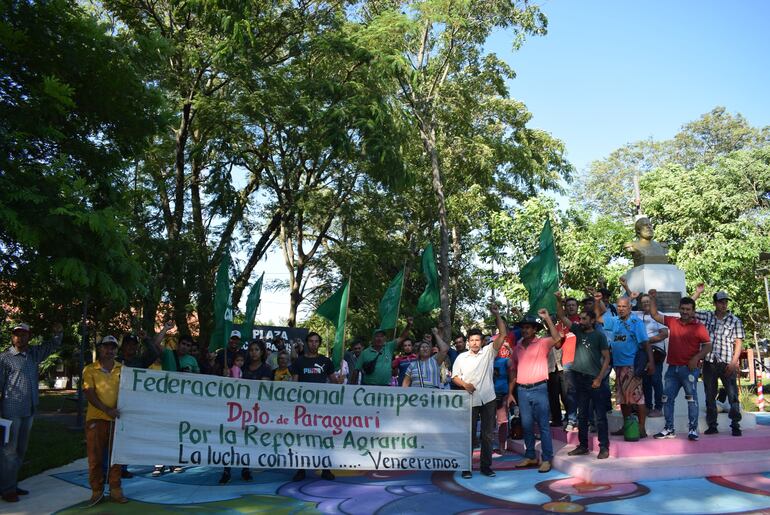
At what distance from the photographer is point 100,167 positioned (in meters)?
9.56

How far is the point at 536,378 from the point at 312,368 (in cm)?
272

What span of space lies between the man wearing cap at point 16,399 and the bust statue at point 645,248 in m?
8.97

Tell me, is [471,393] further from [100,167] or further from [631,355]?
[100,167]

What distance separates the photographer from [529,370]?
26.2 feet

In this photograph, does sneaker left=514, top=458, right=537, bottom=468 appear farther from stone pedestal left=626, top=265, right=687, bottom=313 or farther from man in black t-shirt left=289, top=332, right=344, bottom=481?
stone pedestal left=626, top=265, right=687, bottom=313

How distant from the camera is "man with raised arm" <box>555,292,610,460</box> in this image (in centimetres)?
789

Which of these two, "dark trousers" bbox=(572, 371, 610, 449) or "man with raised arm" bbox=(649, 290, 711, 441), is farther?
"man with raised arm" bbox=(649, 290, 711, 441)

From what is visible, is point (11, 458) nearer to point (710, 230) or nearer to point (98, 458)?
point (98, 458)

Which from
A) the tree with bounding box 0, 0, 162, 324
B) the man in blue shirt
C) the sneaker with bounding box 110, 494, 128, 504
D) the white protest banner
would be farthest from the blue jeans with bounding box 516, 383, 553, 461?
the tree with bounding box 0, 0, 162, 324

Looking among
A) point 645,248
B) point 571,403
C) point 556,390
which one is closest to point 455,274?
point 645,248

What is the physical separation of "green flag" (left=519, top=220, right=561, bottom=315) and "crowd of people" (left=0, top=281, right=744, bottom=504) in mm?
353

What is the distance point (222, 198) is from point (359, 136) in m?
4.61

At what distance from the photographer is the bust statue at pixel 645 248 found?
36.4ft

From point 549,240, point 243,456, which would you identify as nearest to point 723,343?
point 549,240
